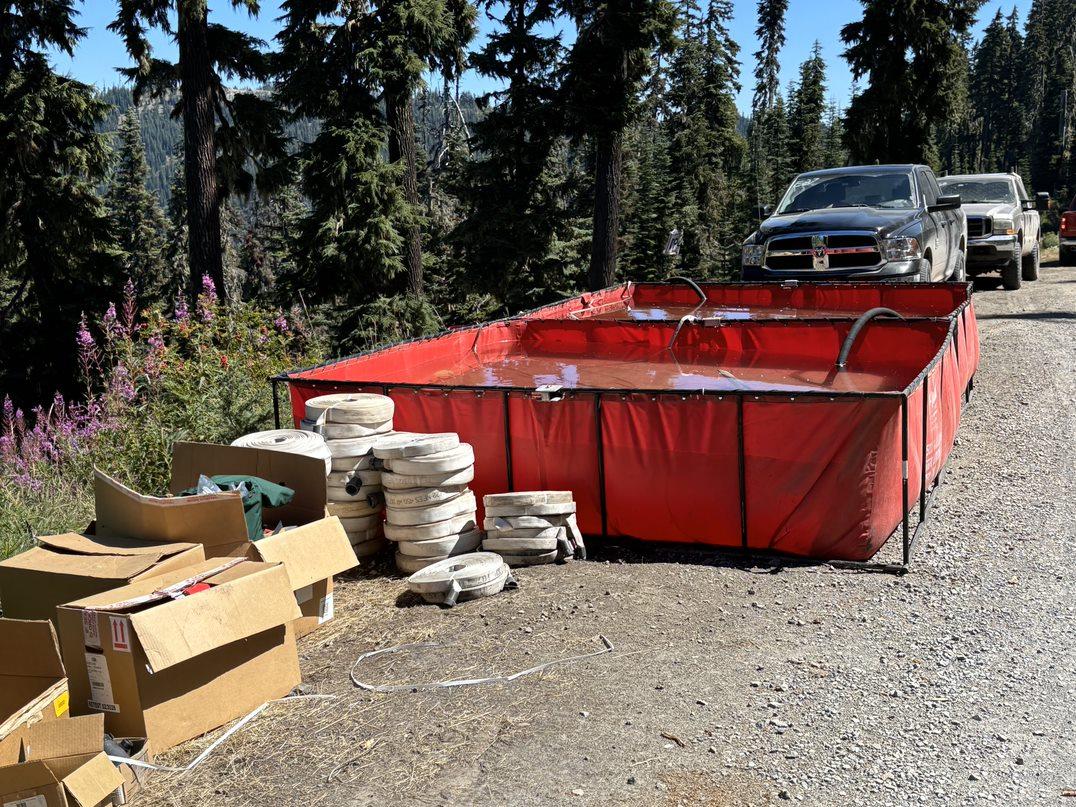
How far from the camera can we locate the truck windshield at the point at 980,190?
20.1 m

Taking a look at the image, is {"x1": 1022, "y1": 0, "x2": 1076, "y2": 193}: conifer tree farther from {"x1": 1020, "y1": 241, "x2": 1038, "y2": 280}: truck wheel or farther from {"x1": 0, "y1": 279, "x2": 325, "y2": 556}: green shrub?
{"x1": 0, "y1": 279, "x2": 325, "y2": 556}: green shrub

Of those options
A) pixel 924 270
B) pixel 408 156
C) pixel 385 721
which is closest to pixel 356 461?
pixel 385 721

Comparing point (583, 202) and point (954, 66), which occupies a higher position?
point (954, 66)

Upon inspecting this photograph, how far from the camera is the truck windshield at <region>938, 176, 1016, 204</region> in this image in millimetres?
20109

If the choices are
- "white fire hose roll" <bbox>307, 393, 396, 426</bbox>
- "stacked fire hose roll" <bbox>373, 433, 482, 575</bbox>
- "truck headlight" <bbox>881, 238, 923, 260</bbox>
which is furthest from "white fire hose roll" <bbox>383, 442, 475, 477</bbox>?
"truck headlight" <bbox>881, 238, 923, 260</bbox>

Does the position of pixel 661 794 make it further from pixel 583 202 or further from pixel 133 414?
pixel 583 202

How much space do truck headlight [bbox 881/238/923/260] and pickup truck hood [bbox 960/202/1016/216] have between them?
6.91m

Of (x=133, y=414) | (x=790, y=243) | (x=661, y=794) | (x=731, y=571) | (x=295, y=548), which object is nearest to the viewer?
(x=661, y=794)

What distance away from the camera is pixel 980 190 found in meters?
20.7

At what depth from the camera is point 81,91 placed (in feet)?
Result: 73.8

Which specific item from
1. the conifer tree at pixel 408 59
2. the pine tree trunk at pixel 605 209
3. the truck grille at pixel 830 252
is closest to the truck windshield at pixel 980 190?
the pine tree trunk at pixel 605 209

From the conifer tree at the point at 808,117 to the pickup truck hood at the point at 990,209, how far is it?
42491mm

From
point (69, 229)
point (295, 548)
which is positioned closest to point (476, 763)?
point (295, 548)

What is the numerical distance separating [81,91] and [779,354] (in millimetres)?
19093
